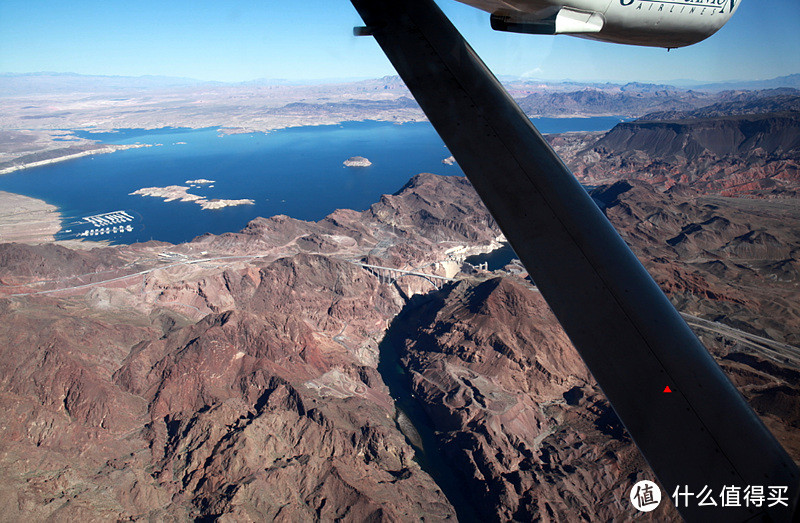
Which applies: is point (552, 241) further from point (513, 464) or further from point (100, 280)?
point (100, 280)

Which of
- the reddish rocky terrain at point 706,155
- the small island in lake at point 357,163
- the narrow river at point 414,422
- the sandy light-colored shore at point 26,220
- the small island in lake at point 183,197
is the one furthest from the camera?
the small island in lake at point 357,163

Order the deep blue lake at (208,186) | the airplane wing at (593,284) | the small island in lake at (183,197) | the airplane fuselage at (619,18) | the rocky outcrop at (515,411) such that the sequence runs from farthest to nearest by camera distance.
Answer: the small island in lake at (183,197) → the deep blue lake at (208,186) → the rocky outcrop at (515,411) → the airplane fuselage at (619,18) → the airplane wing at (593,284)

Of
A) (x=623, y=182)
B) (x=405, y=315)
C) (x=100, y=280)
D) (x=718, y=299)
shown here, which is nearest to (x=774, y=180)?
(x=623, y=182)

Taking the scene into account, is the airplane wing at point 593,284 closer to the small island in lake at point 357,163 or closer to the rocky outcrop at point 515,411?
the rocky outcrop at point 515,411

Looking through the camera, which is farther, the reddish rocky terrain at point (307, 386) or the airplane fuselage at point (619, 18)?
the reddish rocky terrain at point (307, 386)

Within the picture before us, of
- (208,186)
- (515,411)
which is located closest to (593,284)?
(515,411)

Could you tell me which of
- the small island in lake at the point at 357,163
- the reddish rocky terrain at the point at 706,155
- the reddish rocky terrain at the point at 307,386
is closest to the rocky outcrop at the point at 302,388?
the reddish rocky terrain at the point at 307,386

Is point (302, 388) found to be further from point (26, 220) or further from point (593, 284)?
point (26, 220)

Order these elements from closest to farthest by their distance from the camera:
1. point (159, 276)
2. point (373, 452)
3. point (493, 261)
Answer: point (373, 452) → point (159, 276) → point (493, 261)
